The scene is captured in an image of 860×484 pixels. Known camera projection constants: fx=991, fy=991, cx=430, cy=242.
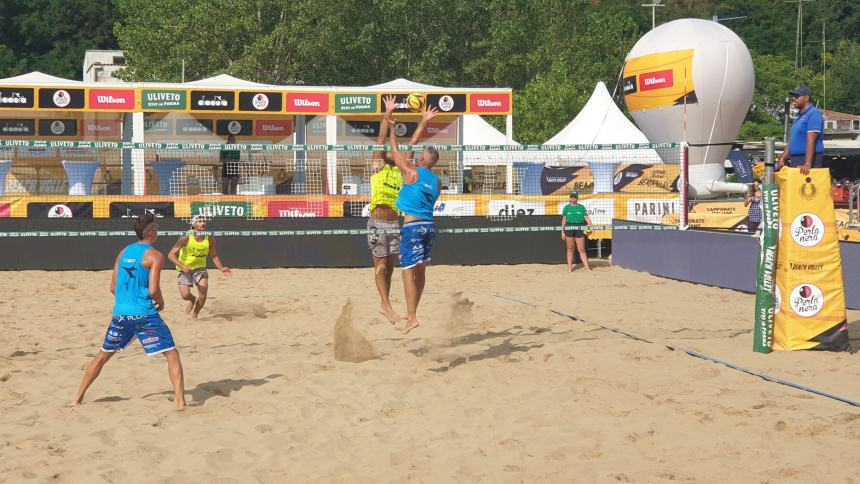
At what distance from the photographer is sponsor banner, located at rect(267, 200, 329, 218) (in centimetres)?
1870

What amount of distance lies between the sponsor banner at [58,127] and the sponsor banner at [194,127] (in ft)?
7.35

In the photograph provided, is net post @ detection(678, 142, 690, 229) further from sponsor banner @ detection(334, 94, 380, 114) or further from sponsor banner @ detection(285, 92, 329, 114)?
sponsor banner @ detection(285, 92, 329, 114)

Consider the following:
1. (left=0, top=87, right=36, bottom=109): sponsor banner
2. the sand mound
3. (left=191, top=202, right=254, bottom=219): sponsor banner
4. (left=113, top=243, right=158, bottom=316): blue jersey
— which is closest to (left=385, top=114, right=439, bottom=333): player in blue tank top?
the sand mound

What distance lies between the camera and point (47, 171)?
1923 centimetres

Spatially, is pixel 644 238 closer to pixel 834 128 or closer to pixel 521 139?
pixel 521 139

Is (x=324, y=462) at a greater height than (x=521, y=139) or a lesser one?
lesser

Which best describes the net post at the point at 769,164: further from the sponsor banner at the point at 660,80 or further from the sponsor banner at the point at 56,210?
the sponsor banner at the point at 660,80

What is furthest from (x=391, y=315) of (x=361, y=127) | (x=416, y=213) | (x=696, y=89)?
(x=696, y=89)

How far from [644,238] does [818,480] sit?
12106 millimetres

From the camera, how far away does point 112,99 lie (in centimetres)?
2056

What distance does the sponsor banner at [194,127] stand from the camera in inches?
880

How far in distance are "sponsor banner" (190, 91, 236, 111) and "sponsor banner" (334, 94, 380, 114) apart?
2.21 m

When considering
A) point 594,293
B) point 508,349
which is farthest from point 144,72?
point 508,349

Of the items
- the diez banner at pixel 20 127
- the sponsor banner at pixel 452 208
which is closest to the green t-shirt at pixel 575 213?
the sponsor banner at pixel 452 208
